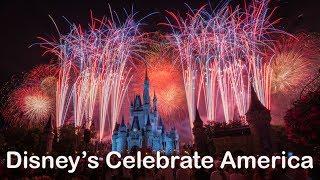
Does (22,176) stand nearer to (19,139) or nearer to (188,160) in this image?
(188,160)

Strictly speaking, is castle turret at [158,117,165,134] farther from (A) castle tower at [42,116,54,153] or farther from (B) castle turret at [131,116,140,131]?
(A) castle tower at [42,116,54,153]

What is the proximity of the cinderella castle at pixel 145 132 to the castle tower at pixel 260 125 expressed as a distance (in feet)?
207

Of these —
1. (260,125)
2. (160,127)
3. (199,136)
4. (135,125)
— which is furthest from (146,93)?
(260,125)

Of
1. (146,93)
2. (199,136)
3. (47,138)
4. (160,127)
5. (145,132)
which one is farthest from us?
(160,127)

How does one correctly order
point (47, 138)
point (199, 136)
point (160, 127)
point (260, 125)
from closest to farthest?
point (260, 125)
point (199, 136)
point (47, 138)
point (160, 127)

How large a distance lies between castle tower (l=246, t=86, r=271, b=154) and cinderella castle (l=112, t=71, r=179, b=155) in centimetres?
6317

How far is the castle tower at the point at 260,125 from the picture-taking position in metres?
29.2

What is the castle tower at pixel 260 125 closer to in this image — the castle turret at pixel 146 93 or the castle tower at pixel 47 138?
the castle tower at pixel 47 138

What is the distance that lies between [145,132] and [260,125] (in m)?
71.6

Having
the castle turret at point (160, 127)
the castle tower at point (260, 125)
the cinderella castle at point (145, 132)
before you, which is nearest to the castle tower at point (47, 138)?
the castle tower at point (260, 125)

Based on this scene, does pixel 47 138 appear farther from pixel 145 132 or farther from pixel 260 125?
pixel 145 132

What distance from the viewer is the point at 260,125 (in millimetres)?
29875

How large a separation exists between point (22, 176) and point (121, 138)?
85.6 meters

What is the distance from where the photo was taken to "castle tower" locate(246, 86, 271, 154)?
29219mm
